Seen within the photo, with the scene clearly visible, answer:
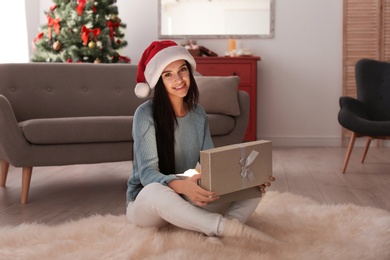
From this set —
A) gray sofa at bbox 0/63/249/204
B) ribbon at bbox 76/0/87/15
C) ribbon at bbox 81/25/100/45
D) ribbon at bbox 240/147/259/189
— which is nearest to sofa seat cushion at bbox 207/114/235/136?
gray sofa at bbox 0/63/249/204

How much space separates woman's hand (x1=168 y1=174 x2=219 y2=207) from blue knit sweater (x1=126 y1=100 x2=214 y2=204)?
5 cm

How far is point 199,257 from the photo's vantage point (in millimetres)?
1703

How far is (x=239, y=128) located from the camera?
3639mm

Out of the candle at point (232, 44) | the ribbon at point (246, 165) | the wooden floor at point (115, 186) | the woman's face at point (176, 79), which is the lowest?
the wooden floor at point (115, 186)

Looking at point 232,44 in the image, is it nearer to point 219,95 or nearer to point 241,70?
point 241,70

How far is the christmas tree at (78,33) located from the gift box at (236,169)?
11.1 feet

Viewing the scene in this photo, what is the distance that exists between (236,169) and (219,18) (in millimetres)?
3979

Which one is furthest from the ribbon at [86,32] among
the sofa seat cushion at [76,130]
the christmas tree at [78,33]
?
the sofa seat cushion at [76,130]

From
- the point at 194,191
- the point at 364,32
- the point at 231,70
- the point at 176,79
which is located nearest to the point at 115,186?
the point at 176,79

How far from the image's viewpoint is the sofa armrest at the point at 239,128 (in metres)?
3.55

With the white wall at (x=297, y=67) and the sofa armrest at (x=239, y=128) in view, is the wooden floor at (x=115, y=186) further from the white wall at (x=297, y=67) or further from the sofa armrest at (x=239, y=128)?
the white wall at (x=297, y=67)

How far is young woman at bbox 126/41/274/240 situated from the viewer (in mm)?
1890

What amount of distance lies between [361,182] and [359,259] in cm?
180

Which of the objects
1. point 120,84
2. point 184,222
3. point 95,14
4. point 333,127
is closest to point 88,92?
point 120,84
